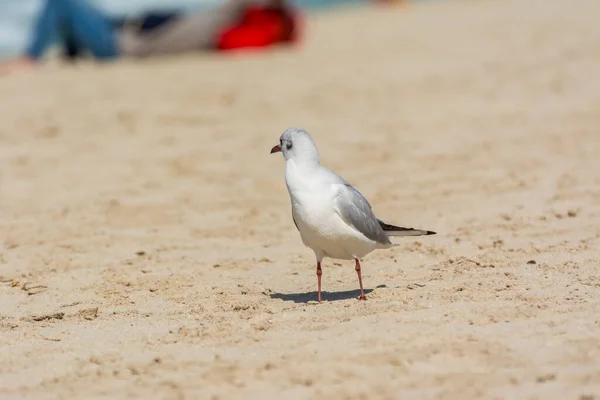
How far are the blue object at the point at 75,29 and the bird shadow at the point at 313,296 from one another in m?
8.90

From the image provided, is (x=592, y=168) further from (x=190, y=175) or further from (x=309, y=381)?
(x=309, y=381)

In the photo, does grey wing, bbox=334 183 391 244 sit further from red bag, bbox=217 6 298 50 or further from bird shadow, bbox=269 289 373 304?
red bag, bbox=217 6 298 50

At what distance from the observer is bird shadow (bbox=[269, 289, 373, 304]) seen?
4777 mm

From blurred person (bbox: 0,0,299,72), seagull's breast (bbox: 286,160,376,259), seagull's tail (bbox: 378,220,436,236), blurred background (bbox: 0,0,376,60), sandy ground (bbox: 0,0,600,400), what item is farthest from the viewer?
blurred background (bbox: 0,0,376,60)

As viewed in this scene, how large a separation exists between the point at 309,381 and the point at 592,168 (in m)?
4.31

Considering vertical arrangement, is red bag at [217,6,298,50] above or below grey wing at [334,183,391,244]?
above

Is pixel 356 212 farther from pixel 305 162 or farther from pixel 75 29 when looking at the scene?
pixel 75 29

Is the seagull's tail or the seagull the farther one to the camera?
the seagull's tail

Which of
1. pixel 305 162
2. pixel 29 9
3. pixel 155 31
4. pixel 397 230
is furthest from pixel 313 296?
pixel 29 9

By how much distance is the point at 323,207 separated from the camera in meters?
4.49

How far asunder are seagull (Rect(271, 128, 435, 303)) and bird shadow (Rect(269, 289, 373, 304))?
0.13 meters

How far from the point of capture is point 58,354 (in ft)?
13.2

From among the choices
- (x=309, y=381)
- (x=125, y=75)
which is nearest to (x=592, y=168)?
(x=309, y=381)

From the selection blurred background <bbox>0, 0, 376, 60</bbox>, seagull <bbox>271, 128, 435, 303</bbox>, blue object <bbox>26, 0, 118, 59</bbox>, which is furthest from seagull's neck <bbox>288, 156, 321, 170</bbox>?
blurred background <bbox>0, 0, 376, 60</bbox>
